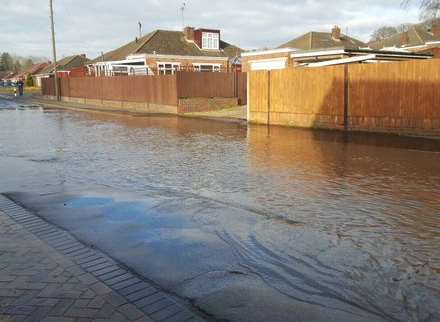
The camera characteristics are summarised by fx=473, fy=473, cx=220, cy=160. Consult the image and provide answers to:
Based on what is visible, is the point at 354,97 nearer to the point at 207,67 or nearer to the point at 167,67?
the point at 167,67

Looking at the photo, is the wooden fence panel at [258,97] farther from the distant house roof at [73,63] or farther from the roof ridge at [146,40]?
the distant house roof at [73,63]

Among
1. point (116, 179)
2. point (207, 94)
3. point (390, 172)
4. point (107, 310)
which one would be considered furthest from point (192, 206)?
point (207, 94)

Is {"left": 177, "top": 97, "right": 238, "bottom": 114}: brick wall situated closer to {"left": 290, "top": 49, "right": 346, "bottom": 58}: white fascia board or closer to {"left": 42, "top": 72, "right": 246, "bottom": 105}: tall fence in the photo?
{"left": 42, "top": 72, "right": 246, "bottom": 105}: tall fence

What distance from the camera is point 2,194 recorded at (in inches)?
308

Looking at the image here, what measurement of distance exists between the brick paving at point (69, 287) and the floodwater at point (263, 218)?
0.23 m

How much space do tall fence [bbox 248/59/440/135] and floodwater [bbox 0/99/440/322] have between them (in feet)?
5.87

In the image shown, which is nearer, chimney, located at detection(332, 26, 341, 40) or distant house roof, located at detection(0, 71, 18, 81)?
chimney, located at detection(332, 26, 341, 40)

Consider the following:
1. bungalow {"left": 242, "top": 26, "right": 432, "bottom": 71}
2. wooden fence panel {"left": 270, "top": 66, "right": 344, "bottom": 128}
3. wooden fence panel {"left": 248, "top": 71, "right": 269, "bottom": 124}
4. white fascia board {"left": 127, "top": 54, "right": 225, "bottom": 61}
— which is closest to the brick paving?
wooden fence panel {"left": 270, "top": 66, "right": 344, "bottom": 128}

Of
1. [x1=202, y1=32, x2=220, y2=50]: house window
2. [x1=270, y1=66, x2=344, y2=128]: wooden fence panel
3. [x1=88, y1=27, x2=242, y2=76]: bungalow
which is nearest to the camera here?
[x1=270, y1=66, x2=344, y2=128]: wooden fence panel

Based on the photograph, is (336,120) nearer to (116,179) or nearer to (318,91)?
(318,91)

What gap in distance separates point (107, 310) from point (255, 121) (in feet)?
56.4

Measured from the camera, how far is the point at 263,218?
6246 mm

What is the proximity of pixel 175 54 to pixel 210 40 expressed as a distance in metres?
5.67

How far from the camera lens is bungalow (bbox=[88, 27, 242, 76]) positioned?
45.0 meters
